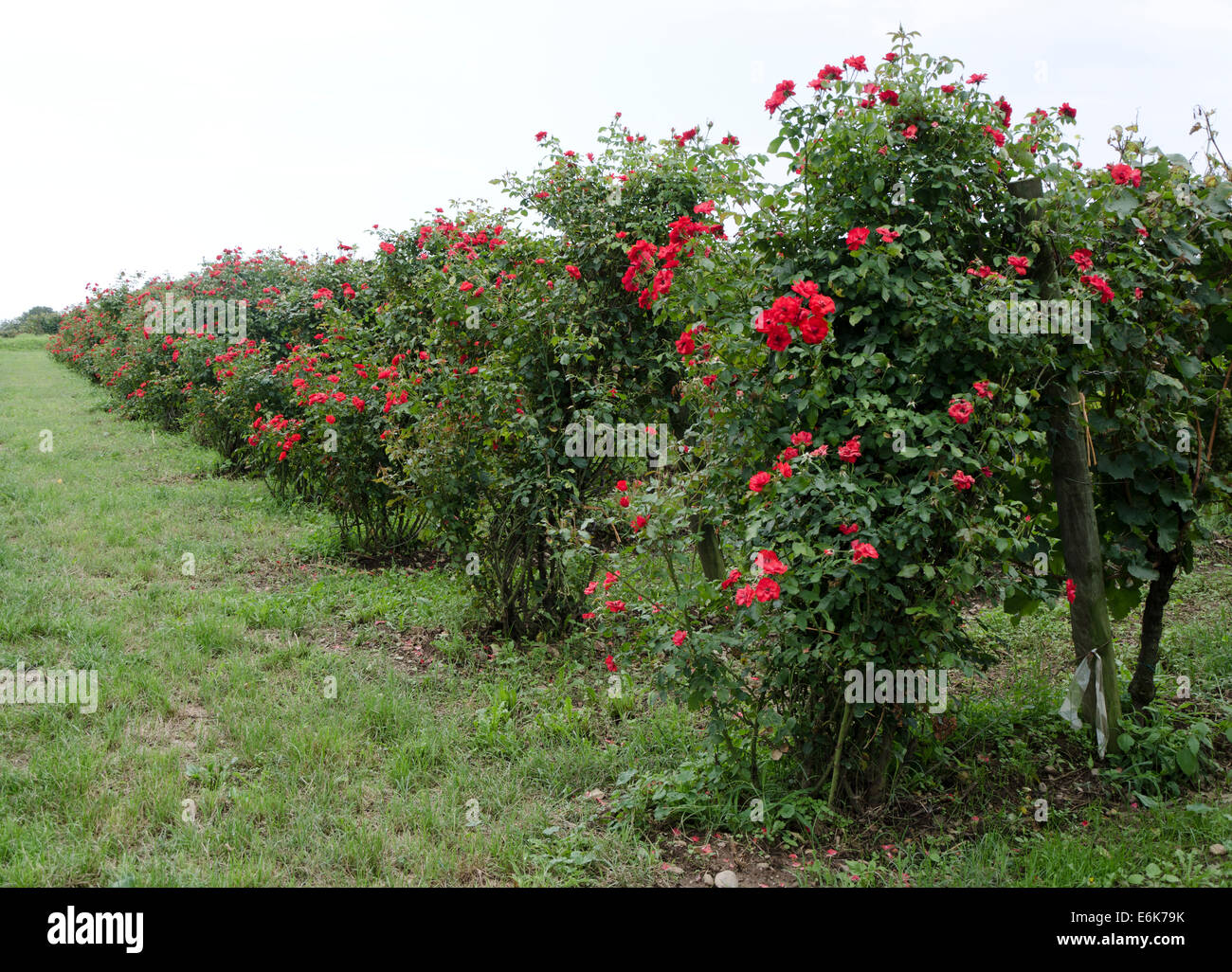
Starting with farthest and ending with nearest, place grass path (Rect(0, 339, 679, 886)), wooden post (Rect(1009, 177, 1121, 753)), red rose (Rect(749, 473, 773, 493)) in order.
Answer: wooden post (Rect(1009, 177, 1121, 753)) → grass path (Rect(0, 339, 679, 886)) → red rose (Rect(749, 473, 773, 493))

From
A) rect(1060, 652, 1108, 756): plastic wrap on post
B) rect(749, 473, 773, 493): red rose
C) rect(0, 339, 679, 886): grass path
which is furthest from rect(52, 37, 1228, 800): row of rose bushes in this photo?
rect(0, 339, 679, 886): grass path

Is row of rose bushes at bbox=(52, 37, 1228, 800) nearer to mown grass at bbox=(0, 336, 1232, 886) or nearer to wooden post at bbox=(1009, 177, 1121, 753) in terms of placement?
wooden post at bbox=(1009, 177, 1121, 753)

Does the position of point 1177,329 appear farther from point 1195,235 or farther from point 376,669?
point 376,669

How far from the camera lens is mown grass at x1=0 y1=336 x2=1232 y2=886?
2.71 metres

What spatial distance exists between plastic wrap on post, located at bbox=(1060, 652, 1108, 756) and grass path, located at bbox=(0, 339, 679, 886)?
172 centimetres

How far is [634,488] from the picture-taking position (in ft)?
10.9

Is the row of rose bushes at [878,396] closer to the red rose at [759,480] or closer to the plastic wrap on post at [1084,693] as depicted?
the red rose at [759,480]

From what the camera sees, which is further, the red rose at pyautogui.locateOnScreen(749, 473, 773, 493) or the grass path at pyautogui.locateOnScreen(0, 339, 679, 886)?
the grass path at pyautogui.locateOnScreen(0, 339, 679, 886)

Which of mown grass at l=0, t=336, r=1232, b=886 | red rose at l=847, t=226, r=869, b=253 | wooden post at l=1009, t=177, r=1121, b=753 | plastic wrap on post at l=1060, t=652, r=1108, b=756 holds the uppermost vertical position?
red rose at l=847, t=226, r=869, b=253

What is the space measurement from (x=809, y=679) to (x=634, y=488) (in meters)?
1.01

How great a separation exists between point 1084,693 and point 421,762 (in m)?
2.78

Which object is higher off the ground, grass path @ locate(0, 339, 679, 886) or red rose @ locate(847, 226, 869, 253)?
red rose @ locate(847, 226, 869, 253)

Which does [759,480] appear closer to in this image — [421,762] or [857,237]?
[857,237]
